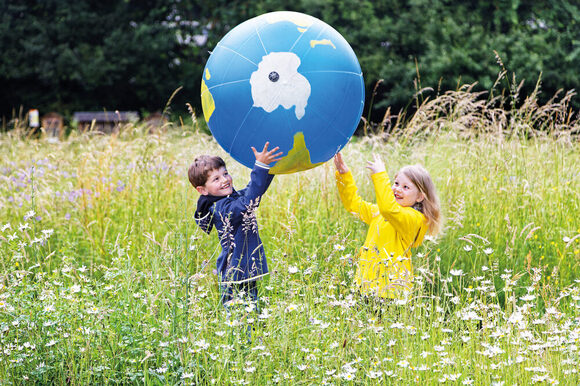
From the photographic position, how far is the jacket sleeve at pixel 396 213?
3.70 m

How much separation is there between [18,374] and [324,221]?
260 centimetres

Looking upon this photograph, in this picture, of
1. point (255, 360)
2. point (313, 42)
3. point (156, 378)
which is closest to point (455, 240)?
point (313, 42)

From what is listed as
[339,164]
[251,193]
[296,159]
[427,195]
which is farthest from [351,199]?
[251,193]

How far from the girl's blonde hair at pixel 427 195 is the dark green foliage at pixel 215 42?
45.9 feet

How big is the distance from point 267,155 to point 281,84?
414mm

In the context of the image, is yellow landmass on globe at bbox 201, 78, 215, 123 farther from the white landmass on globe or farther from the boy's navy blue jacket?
the boy's navy blue jacket

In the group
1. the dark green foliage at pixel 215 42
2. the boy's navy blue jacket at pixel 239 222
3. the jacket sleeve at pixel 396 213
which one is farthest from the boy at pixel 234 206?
the dark green foliage at pixel 215 42

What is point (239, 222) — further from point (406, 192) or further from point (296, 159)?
point (406, 192)

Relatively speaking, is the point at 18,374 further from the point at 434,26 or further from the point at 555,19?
Result: the point at 555,19

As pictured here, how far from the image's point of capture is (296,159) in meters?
3.50

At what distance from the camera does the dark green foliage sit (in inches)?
743

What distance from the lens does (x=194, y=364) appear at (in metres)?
2.66

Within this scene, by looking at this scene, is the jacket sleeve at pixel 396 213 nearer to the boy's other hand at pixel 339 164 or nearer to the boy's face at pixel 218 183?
the boy's other hand at pixel 339 164

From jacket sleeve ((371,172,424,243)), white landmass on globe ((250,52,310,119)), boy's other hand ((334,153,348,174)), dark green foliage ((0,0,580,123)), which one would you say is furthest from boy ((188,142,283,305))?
dark green foliage ((0,0,580,123))
